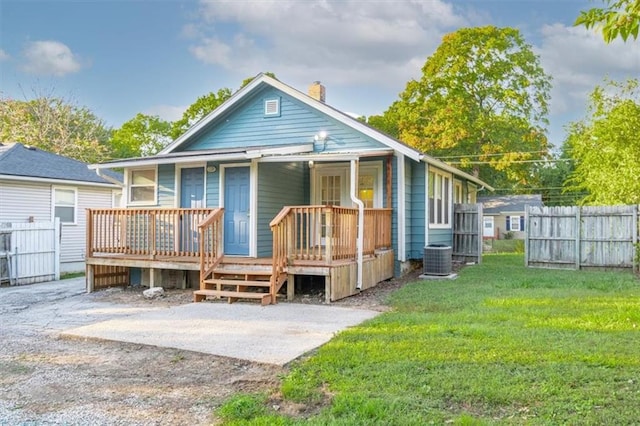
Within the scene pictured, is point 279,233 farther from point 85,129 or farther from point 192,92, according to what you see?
point 85,129

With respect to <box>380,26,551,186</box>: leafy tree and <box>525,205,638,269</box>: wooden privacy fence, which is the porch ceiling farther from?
<box>380,26,551,186</box>: leafy tree

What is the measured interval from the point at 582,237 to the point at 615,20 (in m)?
11.1

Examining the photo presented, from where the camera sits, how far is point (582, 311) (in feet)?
21.8

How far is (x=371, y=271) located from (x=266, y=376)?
A: 560 centimetres

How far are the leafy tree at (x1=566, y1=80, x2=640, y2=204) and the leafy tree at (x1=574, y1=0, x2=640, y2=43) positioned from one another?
14049 mm

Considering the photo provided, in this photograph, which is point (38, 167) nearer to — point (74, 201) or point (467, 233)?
point (74, 201)

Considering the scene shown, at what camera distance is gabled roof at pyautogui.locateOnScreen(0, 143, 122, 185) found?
1398cm

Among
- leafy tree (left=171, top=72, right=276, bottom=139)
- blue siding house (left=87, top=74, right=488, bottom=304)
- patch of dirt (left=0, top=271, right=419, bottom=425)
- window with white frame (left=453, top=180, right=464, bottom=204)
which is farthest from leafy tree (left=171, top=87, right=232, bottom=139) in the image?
patch of dirt (left=0, top=271, right=419, bottom=425)

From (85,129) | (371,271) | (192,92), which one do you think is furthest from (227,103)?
(85,129)

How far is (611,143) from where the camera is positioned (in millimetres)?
17422

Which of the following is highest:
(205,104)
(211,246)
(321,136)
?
(205,104)

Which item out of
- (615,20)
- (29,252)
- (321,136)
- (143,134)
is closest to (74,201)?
(29,252)

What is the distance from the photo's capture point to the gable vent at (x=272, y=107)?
460 inches

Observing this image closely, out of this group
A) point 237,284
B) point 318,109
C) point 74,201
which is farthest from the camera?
point 74,201
